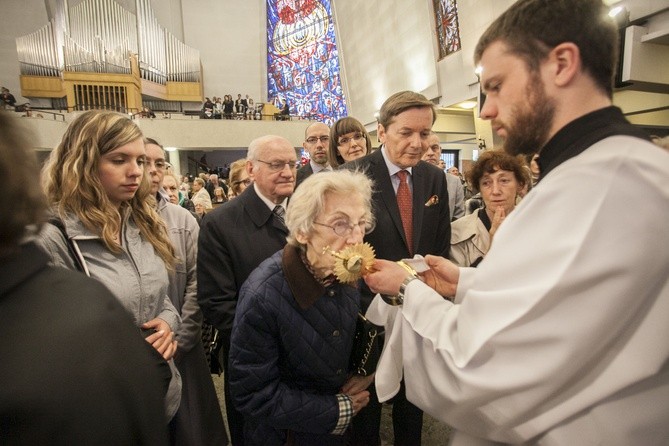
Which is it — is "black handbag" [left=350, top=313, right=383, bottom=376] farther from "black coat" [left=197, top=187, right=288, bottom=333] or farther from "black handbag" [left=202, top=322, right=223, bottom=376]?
"black handbag" [left=202, top=322, right=223, bottom=376]

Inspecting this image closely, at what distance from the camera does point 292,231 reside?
5.25 feet

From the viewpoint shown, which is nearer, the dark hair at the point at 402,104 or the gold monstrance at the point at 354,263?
the gold monstrance at the point at 354,263

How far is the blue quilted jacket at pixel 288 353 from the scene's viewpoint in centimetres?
146

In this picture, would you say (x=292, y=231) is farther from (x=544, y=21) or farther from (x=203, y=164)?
(x=203, y=164)

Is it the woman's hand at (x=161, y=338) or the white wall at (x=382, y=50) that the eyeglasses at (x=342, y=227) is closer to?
the woman's hand at (x=161, y=338)

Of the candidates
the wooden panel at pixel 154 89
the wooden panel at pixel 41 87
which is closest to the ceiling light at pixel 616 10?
the wooden panel at pixel 154 89

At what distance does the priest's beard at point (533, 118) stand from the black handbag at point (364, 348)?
3.21 ft

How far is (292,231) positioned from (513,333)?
93 cm

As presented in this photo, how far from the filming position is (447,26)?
10.4 metres

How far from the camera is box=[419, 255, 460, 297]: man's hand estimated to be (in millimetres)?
1513

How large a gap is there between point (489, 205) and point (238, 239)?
1.62m

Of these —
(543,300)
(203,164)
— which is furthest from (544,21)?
(203,164)

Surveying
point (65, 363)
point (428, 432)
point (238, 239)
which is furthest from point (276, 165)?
point (428, 432)

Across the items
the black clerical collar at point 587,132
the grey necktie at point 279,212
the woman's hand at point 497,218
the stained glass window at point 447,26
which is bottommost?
the woman's hand at point 497,218
